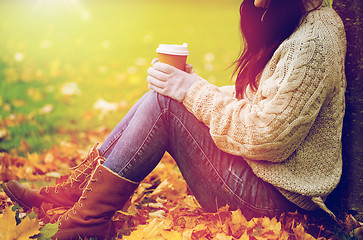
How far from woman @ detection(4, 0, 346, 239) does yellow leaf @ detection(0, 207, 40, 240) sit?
161mm

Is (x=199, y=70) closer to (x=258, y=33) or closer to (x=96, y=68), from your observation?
(x=96, y=68)

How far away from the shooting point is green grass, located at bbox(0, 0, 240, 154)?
148 inches

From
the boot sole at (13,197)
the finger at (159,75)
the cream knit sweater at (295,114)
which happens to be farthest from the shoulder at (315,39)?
the boot sole at (13,197)

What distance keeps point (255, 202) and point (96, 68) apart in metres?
3.94

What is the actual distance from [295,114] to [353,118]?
Result: 434mm

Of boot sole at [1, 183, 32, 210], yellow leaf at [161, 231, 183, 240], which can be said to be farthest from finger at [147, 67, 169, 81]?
boot sole at [1, 183, 32, 210]

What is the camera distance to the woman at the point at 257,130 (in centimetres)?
146

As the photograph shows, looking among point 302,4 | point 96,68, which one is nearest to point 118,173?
point 302,4

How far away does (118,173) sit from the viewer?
5.47 ft

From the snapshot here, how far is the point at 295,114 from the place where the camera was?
4.76 feet

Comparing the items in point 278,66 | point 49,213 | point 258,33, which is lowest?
point 49,213

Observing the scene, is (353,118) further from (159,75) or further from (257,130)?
(159,75)

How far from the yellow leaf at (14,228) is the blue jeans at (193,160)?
1.25 ft

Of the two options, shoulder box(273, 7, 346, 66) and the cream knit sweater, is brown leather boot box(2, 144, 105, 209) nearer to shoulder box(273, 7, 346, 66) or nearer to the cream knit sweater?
the cream knit sweater
